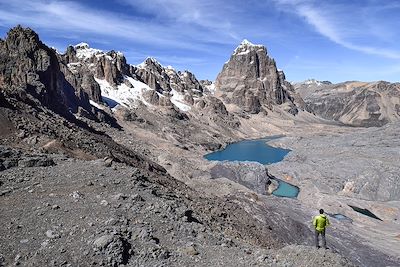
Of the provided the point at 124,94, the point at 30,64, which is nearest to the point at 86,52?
the point at 124,94

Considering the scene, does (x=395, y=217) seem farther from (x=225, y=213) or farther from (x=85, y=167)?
(x=85, y=167)

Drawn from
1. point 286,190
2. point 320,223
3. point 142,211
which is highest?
point 320,223

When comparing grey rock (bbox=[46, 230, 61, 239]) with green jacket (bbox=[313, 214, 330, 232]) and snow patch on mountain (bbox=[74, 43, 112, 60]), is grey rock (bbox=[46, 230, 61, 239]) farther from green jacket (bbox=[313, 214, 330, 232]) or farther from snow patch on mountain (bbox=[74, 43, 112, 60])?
snow patch on mountain (bbox=[74, 43, 112, 60])

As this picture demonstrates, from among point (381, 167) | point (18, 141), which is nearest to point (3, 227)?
point (18, 141)

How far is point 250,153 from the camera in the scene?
6063 inches

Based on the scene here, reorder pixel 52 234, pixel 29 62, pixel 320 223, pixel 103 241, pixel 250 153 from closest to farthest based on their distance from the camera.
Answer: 1. pixel 103 241
2. pixel 52 234
3. pixel 320 223
4. pixel 29 62
5. pixel 250 153

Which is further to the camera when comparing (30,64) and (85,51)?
(85,51)

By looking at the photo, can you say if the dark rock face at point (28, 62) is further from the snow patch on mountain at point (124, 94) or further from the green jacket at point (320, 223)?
the green jacket at point (320, 223)

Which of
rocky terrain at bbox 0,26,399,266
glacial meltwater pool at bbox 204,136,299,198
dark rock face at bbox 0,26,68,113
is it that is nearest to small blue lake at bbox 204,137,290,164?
glacial meltwater pool at bbox 204,136,299,198

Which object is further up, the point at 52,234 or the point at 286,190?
the point at 52,234

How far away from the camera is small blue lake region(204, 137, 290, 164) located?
139125 mm

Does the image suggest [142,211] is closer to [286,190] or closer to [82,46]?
[286,190]

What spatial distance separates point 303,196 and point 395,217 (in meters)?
15.8

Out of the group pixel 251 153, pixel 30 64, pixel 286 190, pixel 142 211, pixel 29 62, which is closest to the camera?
pixel 142 211
